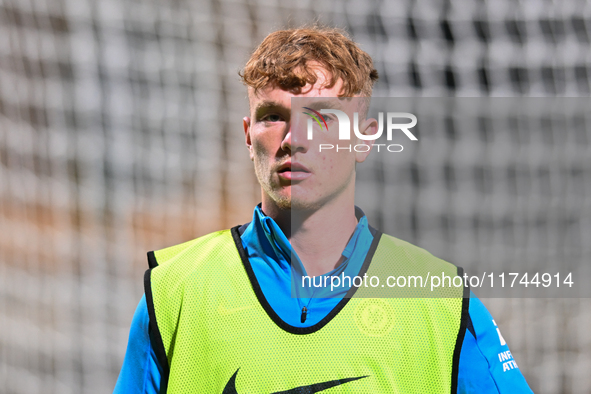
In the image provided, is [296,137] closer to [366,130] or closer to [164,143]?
[366,130]

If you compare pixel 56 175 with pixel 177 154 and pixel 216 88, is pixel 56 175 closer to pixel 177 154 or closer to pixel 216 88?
pixel 177 154

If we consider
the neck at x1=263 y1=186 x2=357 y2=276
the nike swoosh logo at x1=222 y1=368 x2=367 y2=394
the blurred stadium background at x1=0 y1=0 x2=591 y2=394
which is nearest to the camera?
the nike swoosh logo at x1=222 y1=368 x2=367 y2=394

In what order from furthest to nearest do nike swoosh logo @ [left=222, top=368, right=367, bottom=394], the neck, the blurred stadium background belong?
1. the blurred stadium background
2. the neck
3. nike swoosh logo @ [left=222, top=368, right=367, bottom=394]

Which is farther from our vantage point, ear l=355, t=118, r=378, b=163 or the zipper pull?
ear l=355, t=118, r=378, b=163

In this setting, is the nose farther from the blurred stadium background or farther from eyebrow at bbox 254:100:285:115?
the blurred stadium background

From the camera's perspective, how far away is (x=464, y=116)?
2.68 m

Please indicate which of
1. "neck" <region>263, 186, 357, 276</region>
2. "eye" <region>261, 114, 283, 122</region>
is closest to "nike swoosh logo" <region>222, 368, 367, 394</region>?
"neck" <region>263, 186, 357, 276</region>

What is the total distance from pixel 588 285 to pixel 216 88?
8.55 feet

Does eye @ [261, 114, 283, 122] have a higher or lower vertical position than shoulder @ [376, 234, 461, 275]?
higher

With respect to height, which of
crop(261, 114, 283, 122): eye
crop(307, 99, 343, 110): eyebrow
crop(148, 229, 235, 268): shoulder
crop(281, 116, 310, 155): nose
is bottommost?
crop(148, 229, 235, 268): shoulder

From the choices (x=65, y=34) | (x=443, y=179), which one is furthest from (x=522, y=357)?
(x=65, y=34)

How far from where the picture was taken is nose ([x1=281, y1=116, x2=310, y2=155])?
108cm

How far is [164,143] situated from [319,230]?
2147 millimetres

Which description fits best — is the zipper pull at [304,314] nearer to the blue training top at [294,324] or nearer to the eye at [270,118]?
the blue training top at [294,324]
